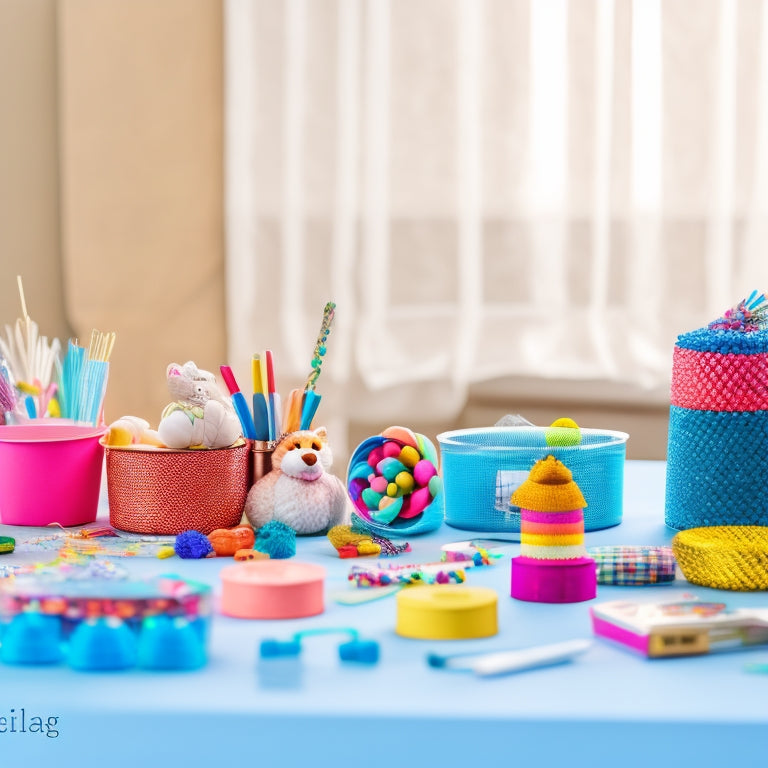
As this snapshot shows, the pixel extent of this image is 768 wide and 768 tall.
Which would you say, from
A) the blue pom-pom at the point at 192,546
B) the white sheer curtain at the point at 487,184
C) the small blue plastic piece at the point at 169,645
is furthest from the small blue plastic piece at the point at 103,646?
the white sheer curtain at the point at 487,184

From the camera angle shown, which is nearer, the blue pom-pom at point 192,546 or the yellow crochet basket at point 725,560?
the yellow crochet basket at point 725,560

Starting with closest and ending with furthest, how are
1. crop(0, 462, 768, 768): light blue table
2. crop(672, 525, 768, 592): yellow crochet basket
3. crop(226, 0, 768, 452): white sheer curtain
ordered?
crop(0, 462, 768, 768): light blue table < crop(672, 525, 768, 592): yellow crochet basket < crop(226, 0, 768, 452): white sheer curtain

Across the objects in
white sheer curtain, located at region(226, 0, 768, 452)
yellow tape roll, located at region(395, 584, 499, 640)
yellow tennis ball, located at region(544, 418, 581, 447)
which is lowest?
yellow tape roll, located at region(395, 584, 499, 640)

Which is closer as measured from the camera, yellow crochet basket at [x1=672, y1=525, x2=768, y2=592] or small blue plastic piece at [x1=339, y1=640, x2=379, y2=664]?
small blue plastic piece at [x1=339, y1=640, x2=379, y2=664]

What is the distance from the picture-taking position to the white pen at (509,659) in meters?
0.57

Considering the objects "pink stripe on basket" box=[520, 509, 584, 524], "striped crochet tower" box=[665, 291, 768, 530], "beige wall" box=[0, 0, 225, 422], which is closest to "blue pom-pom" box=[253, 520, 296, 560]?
"pink stripe on basket" box=[520, 509, 584, 524]

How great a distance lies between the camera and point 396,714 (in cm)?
51

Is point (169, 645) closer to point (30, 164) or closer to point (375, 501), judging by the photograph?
point (375, 501)

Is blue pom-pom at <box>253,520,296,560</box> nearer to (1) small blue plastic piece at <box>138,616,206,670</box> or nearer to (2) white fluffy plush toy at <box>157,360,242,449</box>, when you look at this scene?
(2) white fluffy plush toy at <box>157,360,242,449</box>

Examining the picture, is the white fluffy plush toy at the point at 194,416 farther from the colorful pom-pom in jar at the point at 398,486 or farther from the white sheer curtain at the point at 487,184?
the white sheer curtain at the point at 487,184

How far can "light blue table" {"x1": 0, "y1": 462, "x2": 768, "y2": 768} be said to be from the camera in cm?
50

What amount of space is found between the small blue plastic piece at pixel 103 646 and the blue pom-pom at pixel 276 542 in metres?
0.29

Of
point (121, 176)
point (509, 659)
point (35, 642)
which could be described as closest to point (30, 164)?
point (121, 176)

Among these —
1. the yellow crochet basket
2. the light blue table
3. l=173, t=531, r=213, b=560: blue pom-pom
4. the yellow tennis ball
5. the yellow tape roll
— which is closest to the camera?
the light blue table
